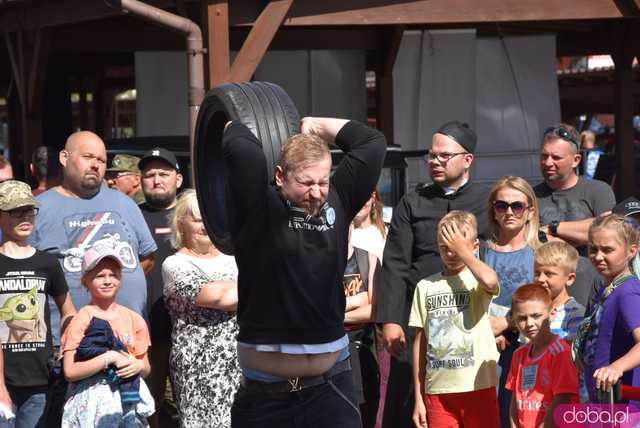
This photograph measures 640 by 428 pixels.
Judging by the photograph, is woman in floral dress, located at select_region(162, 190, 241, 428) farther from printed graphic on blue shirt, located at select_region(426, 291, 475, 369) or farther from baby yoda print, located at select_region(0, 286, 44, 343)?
printed graphic on blue shirt, located at select_region(426, 291, 475, 369)

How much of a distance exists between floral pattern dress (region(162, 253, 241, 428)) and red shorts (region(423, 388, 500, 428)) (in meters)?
1.02

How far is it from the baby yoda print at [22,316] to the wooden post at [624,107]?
10071 millimetres

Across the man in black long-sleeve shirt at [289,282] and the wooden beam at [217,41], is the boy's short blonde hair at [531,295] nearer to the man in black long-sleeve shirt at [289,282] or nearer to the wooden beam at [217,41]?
the man in black long-sleeve shirt at [289,282]

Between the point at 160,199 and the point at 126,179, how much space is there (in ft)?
4.06

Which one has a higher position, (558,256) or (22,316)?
(558,256)

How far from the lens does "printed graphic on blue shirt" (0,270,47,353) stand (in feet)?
19.6

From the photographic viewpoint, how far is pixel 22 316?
599 cm

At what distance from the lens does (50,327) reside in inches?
242

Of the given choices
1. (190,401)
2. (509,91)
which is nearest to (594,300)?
(190,401)

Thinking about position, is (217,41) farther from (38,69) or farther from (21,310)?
(21,310)

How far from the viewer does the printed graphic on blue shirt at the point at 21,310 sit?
5.97 metres

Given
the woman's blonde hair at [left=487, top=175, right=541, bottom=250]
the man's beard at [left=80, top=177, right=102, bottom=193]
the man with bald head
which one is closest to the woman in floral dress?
the man with bald head

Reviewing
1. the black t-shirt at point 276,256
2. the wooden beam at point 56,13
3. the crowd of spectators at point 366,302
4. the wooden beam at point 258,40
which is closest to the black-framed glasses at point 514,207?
the crowd of spectators at point 366,302

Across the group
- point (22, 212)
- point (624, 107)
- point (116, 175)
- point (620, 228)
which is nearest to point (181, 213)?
point (22, 212)
